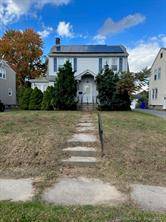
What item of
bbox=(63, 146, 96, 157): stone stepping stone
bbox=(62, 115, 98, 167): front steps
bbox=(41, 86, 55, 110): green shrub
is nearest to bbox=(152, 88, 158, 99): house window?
bbox=(41, 86, 55, 110): green shrub

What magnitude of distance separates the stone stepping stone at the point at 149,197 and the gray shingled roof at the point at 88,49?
22.5 metres

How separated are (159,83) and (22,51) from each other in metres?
23.5

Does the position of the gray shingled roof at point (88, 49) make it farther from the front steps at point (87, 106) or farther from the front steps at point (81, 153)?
the front steps at point (81, 153)

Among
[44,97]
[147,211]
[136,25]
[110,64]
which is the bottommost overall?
[147,211]

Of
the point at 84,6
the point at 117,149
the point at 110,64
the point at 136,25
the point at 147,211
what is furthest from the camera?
the point at 110,64

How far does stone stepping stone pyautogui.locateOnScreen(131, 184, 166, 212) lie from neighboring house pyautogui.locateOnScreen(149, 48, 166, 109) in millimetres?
25093

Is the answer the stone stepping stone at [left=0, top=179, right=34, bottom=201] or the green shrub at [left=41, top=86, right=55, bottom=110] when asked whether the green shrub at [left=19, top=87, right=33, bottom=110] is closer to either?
the green shrub at [left=41, top=86, right=55, bottom=110]

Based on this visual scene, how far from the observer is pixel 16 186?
3971 mm

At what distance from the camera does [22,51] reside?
3988 centimetres

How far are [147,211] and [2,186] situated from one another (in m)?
2.39

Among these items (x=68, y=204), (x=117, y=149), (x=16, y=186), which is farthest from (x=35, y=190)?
(x=117, y=149)

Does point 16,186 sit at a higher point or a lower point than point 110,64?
lower

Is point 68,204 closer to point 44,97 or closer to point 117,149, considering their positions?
point 117,149

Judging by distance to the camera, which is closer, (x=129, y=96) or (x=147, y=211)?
(x=147, y=211)
